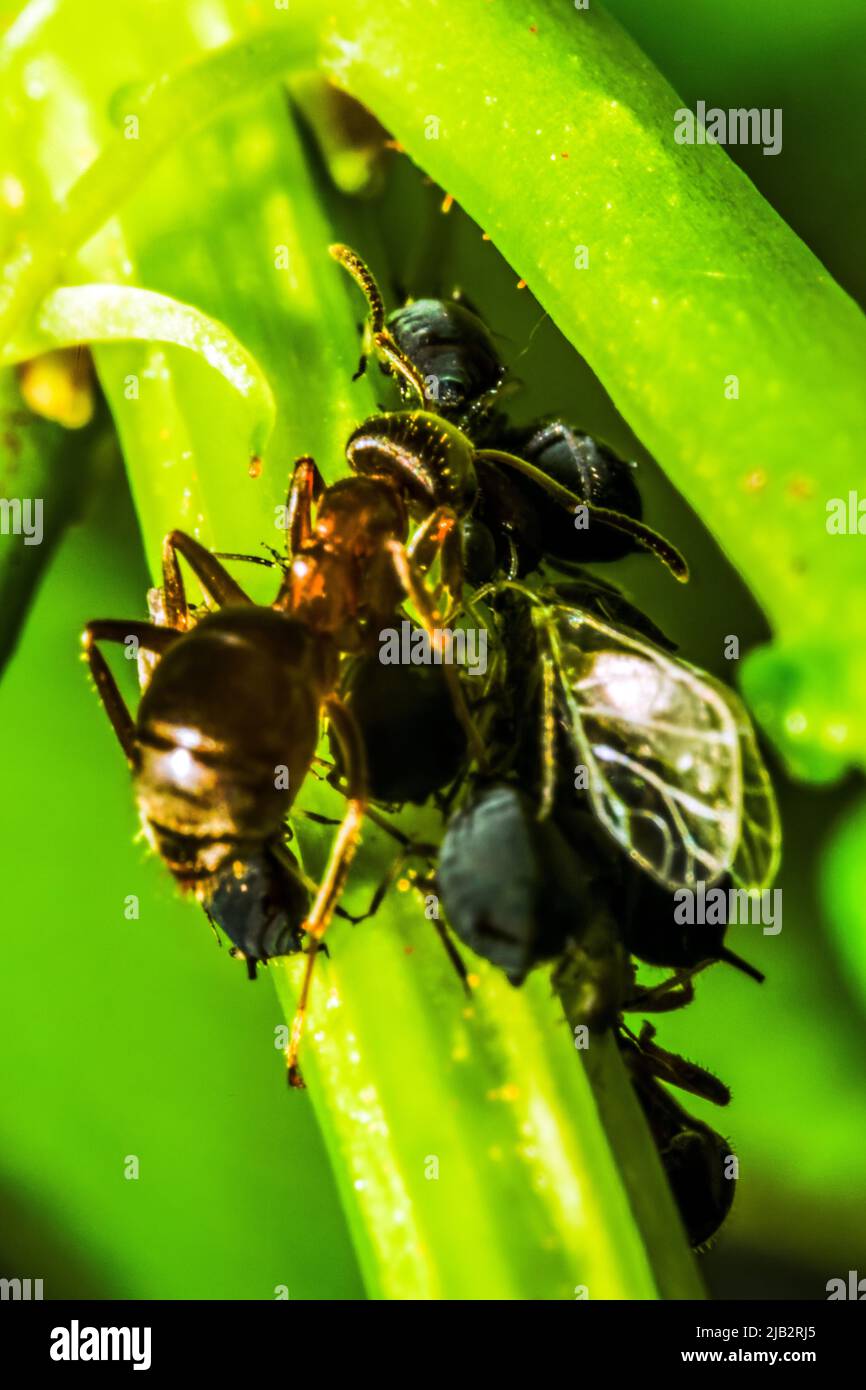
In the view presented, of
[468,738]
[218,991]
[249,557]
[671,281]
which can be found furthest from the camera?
[218,991]

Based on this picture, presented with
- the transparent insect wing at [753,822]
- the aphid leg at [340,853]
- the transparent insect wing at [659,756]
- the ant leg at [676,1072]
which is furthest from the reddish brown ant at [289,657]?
the ant leg at [676,1072]

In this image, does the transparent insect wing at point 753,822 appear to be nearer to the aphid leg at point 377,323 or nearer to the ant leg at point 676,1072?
the ant leg at point 676,1072

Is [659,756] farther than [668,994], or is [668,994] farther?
[668,994]

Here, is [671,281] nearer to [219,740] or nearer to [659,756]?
[659,756]

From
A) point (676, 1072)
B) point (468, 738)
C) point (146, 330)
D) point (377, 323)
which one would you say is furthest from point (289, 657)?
point (676, 1072)

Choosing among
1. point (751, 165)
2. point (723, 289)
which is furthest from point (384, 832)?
point (751, 165)

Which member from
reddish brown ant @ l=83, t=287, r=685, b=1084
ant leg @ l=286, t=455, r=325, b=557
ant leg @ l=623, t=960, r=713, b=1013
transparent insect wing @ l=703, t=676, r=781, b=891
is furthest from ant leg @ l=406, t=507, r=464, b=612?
ant leg @ l=623, t=960, r=713, b=1013
